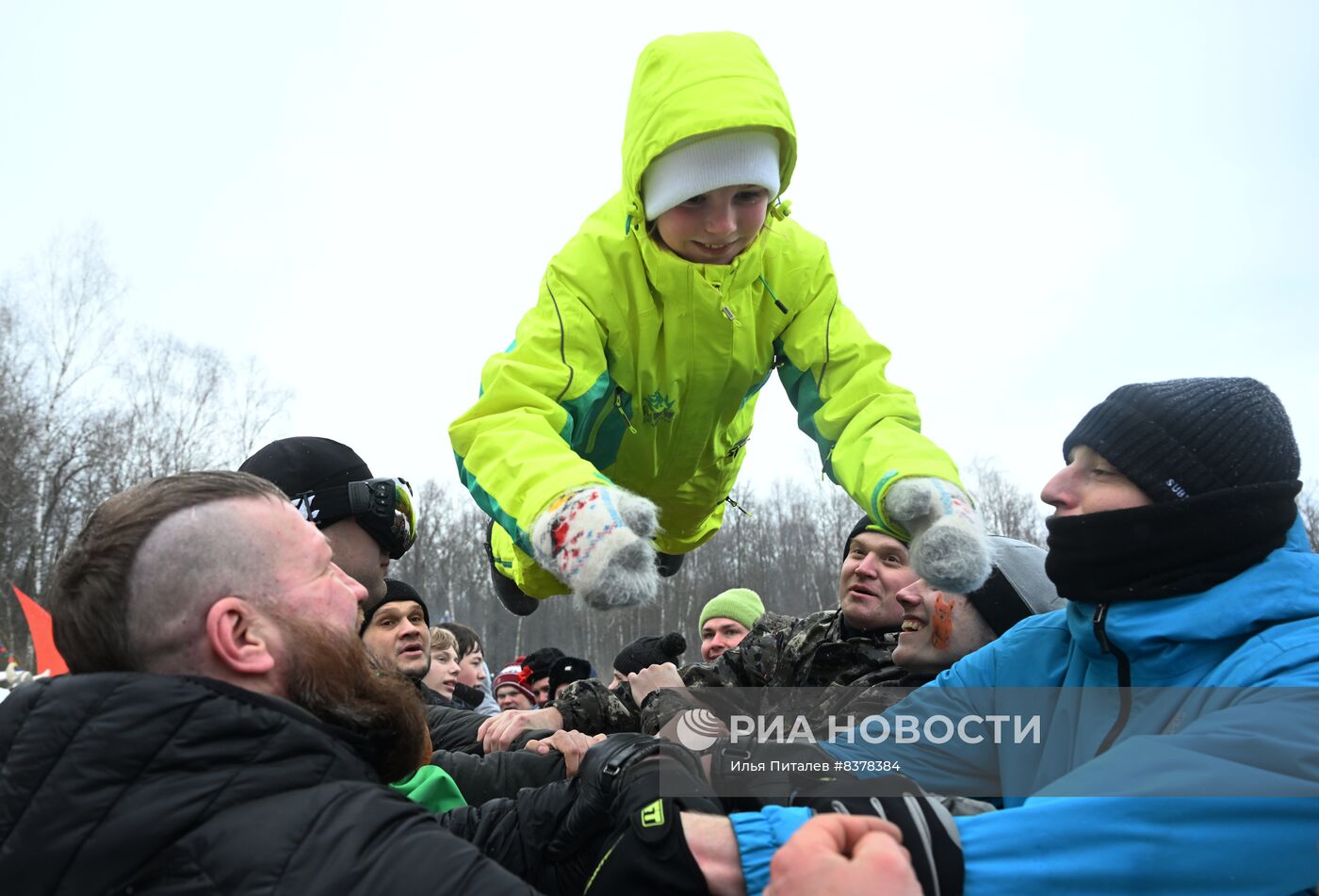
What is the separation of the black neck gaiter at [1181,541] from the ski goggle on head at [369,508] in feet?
7.59

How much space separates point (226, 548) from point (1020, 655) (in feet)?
6.24

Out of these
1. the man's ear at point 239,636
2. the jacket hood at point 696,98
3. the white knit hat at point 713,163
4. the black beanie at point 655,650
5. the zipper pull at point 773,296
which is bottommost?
the black beanie at point 655,650

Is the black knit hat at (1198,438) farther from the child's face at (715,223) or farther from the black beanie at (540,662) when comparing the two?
the black beanie at (540,662)

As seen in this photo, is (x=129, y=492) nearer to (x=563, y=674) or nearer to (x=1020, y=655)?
(x=1020, y=655)

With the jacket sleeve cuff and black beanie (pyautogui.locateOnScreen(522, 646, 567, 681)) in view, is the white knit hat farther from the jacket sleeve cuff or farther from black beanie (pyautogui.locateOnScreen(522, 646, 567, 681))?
black beanie (pyautogui.locateOnScreen(522, 646, 567, 681))

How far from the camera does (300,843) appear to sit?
4.94 ft

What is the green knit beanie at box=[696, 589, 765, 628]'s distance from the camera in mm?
6035

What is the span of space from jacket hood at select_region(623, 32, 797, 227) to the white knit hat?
0.13 feet

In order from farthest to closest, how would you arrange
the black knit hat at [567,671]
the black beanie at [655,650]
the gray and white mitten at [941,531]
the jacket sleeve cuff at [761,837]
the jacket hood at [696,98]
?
the black knit hat at [567,671]
the black beanie at [655,650]
the jacket hood at [696,98]
the gray and white mitten at [941,531]
the jacket sleeve cuff at [761,837]

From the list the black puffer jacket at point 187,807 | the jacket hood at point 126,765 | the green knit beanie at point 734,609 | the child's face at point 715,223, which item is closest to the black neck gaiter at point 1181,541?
the child's face at point 715,223

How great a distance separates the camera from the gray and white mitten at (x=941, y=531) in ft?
8.44

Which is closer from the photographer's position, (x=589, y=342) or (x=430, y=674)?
(x=589, y=342)

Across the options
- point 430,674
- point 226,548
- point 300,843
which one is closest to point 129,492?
point 226,548

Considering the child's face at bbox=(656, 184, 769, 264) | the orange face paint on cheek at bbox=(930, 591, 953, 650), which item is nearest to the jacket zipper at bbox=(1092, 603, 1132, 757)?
the orange face paint on cheek at bbox=(930, 591, 953, 650)
